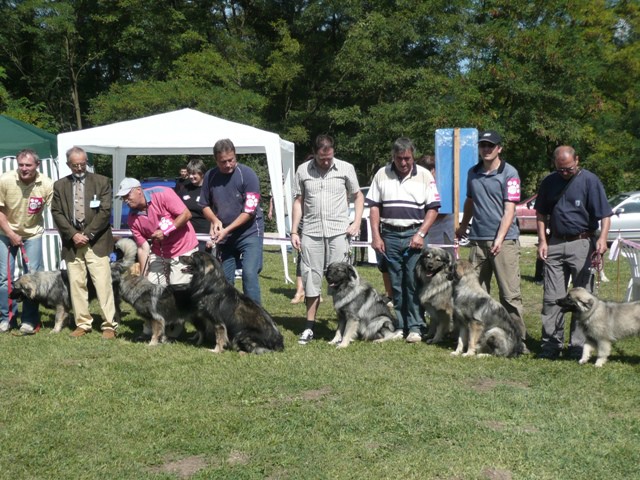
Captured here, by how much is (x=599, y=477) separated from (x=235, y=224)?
3845 millimetres

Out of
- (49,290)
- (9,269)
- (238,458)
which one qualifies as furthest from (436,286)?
(9,269)

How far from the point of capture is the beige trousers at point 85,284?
6707 millimetres

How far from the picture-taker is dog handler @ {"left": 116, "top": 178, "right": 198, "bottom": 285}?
20.5ft

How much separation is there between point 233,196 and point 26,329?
8.77ft

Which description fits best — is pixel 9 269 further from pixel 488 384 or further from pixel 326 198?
pixel 488 384

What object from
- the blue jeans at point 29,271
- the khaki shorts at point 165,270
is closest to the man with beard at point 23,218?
the blue jeans at point 29,271

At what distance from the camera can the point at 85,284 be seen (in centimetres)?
683

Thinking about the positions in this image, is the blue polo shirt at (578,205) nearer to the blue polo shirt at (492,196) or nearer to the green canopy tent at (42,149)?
the blue polo shirt at (492,196)

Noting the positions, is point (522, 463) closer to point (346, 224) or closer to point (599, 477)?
point (599, 477)

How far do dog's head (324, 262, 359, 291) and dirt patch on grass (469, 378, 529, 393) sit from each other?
163 centimetres

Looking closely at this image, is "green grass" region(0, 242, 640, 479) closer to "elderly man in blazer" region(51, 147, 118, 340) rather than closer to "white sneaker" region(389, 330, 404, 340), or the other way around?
"white sneaker" region(389, 330, 404, 340)

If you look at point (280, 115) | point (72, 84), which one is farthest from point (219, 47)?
point (72, 84)

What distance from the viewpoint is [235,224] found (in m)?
6.30

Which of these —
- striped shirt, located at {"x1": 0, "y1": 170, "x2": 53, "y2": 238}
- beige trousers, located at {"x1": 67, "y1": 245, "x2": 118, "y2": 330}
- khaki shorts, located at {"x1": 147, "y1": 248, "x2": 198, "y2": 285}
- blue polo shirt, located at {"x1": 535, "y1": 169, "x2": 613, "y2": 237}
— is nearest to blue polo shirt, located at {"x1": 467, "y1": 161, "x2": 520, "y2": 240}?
blue polo shirt, located at {"x1": 535, "y1": 169, "x2": 613, "y2": 237}
